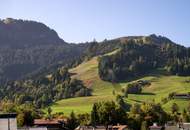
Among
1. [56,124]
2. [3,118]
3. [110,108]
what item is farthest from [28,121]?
[3,118]

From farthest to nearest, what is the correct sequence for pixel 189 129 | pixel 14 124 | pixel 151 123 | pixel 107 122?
pixel 151 123, pixel 107 122, pixel 189 129, pixel 14 124

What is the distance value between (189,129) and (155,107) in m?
61.5

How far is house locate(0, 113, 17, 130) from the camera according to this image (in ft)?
59.4

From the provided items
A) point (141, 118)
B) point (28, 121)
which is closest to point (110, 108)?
point (141, 118)

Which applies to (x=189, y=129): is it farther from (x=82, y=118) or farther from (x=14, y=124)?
(x=14, y=124)

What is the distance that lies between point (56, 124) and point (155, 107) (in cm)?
6445

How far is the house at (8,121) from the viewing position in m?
18.1

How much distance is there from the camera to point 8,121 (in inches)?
716

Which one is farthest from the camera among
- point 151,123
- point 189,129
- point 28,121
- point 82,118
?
point 82,118

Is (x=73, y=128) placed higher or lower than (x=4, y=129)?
lower

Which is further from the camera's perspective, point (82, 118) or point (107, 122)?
point (82, 118)

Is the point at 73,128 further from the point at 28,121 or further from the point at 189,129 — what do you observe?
the point at 189,129

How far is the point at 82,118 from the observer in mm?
175875

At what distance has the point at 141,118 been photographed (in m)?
160
